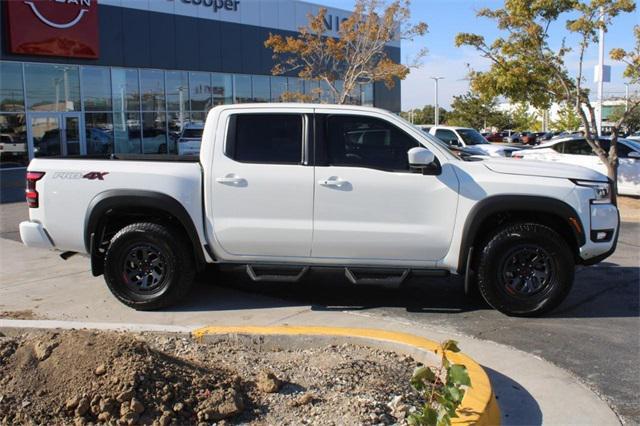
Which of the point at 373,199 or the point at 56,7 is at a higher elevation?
the point at 56,7

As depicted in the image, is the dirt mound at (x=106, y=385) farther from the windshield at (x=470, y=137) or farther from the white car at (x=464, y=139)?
the windshield at (x=470, y=137)

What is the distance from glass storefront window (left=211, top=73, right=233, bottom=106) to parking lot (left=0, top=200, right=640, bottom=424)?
24165 mm

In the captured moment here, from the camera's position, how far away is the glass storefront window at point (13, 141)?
23.9 metres

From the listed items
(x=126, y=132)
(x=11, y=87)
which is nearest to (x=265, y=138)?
(x=11, y=87)

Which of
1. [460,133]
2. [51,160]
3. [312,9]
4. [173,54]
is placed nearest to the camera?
[51,160]

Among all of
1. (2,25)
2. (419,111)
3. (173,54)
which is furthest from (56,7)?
(419,111)

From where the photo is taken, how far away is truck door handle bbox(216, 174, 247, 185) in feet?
19.9

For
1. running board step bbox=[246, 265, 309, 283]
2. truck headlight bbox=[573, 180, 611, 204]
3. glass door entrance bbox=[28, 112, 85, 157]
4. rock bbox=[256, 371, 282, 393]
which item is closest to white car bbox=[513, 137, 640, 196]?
truck headlight bbox=[573, 180, 611, 204]

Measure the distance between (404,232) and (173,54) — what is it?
25.5 meters

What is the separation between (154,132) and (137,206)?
24.2 meters

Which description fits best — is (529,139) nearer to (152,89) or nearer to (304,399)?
(152,89)

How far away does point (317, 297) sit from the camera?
6953mm

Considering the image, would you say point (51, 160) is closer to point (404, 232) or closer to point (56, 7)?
point (404, 232)

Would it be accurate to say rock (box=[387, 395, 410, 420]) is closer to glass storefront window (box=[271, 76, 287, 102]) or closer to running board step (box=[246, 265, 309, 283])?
running board step (box=[246, 265, 309, 283])
